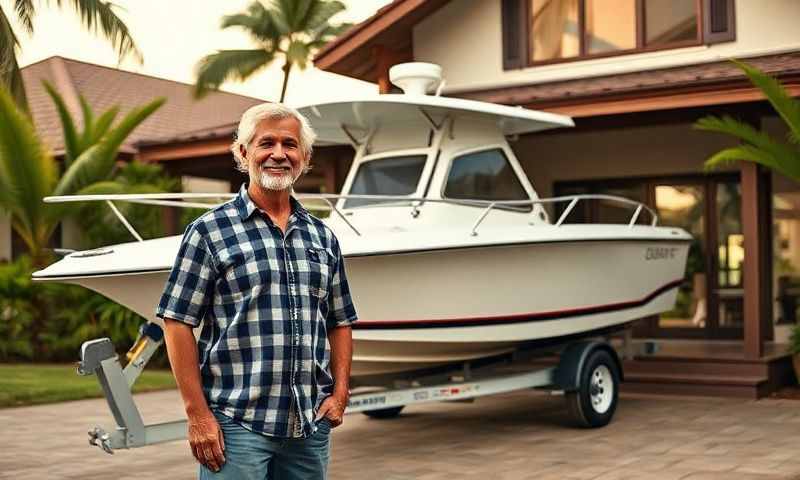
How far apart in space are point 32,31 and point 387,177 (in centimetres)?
955

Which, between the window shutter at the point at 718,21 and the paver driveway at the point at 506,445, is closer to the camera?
the paver driveway at the point at 506,445

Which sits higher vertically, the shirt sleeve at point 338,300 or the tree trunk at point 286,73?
the tree trunk at point 286,73

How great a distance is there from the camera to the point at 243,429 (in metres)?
3.09

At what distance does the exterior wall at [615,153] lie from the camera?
1335 cm

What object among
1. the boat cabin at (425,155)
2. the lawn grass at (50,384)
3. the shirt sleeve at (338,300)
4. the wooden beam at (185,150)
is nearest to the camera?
the shirt sleeve at (338,300)

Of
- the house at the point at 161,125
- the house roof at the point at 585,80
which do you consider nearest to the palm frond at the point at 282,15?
the house at the point at 161,125

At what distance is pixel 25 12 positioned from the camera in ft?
51.3

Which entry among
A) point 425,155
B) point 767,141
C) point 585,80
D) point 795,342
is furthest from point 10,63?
point 795,342

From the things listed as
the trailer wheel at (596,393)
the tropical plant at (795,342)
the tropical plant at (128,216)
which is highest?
the tropical plant at (128,216)

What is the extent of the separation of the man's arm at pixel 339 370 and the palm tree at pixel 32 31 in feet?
42.9

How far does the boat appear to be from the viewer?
272 inches

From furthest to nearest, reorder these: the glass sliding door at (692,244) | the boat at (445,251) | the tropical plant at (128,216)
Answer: the tropical plant at (128,216)
the glass sliding door at (692,244)
the boat at (445,251)

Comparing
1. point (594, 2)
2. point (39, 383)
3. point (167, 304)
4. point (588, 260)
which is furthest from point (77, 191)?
point (167, 304)

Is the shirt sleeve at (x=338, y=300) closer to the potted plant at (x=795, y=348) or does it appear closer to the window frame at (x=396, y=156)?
the window frame at (x=396, y=156)
